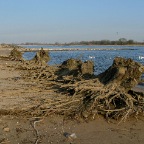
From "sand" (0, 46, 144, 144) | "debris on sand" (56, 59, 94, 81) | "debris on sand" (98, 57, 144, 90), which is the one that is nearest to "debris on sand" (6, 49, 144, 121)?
"debris on sand" (98, 57, 144, 90)

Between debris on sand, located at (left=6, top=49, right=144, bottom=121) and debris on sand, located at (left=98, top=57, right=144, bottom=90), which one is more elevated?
debris on sand, located at (left=98, top=57, right=144, bottom=90)

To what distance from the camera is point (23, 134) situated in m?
6.67

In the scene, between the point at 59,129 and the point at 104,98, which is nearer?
the point at 59,129

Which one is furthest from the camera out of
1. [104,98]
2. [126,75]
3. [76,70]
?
[76,70]

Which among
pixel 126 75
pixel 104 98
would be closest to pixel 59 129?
pixel 104 98

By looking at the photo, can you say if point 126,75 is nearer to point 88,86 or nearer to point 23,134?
point 88,86

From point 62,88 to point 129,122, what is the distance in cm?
329

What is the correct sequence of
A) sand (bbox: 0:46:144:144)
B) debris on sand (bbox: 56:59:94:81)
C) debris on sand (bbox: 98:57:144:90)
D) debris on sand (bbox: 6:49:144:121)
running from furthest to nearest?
debris on sand (bbox: 56:59:94:81) → debris on sand (bbox: 98:57:144:90) → debris on sand (bbox: 6:49:144:121) → sand (bbox: 0:46:144:144)

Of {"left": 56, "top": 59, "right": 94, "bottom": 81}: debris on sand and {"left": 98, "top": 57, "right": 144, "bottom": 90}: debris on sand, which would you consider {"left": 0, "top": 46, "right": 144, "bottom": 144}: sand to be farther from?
{"left": 56, "top": 59, "right": 94, "bottom": 81}: debris on sand

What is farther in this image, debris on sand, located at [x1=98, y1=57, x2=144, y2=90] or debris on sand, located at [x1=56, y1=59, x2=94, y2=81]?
debris on sand, located at [x1=56, y1=59, x2=94, y2=81]

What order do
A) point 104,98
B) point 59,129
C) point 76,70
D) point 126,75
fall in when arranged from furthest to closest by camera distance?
point 76,70
point 126,75
point 104,98
point 59,129

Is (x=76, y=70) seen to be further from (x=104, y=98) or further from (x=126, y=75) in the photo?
(x=104, y=98)

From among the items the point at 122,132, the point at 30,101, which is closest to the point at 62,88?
the point at 30,101

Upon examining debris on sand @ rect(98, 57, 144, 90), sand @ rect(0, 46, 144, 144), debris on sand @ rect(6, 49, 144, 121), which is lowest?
sand @ rect(0, 46, 144, 144)
